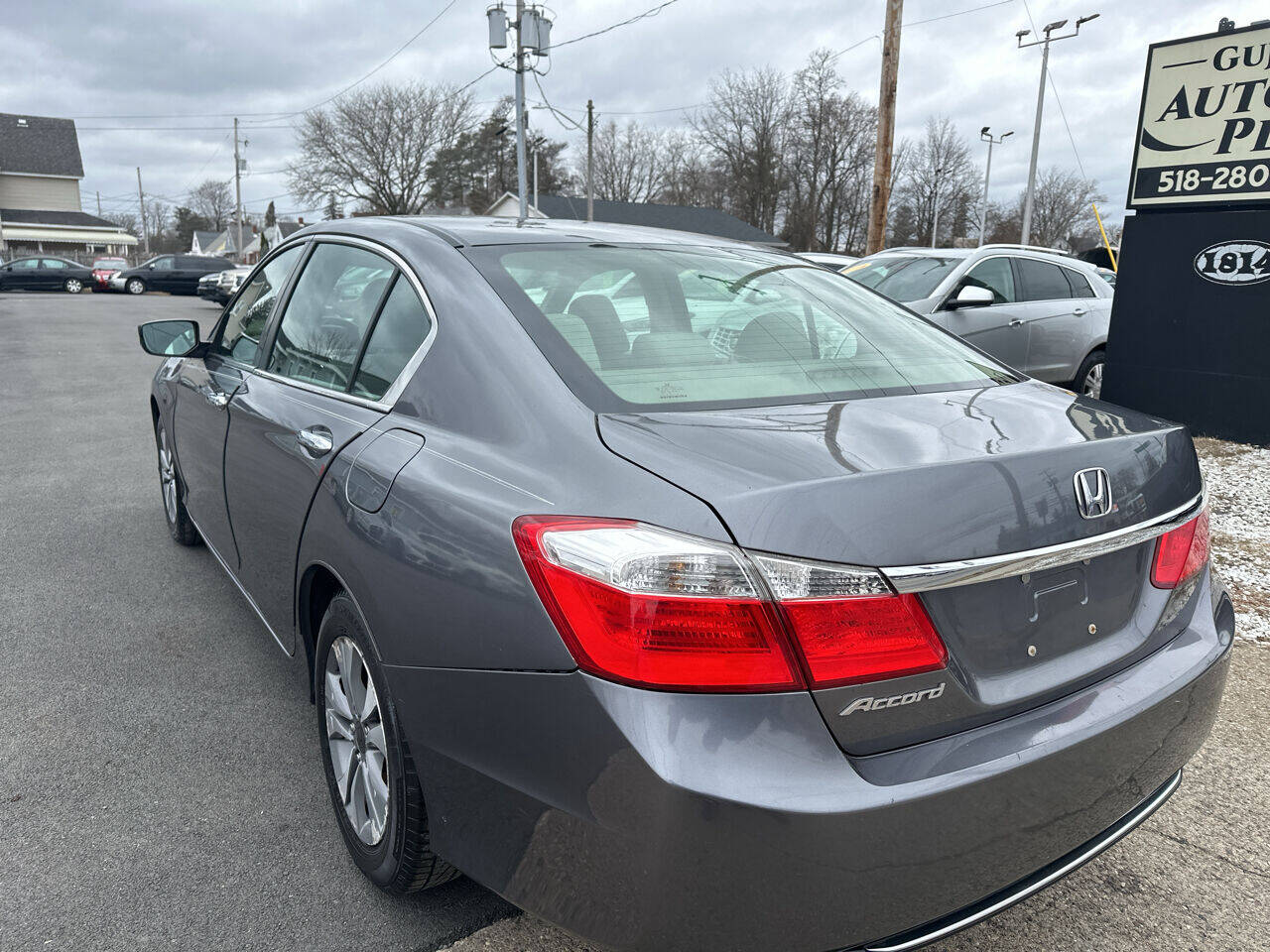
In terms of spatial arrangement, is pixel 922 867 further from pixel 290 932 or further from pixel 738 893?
pixel 290 932

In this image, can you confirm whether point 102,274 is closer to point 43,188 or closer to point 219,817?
point 43,188

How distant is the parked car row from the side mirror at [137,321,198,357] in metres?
32.9

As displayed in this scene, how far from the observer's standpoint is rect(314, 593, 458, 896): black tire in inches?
77.3

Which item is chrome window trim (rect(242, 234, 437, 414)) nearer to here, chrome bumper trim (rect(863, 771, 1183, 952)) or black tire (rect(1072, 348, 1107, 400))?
chrome bumper trim (rect(863, 771, 1183, 952))

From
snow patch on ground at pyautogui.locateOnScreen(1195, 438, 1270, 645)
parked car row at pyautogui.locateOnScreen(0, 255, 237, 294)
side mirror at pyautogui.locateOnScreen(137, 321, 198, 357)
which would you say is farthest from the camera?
parked car row at pyautogui.locateOnScreen(0, 255, 237, 294)

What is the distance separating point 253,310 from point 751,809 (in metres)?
2.91

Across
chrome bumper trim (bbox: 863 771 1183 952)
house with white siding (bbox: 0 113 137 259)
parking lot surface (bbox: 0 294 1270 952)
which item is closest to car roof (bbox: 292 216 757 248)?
parking lot surface (bbox: 0 294 1270 952)

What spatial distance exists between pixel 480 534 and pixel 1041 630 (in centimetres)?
102

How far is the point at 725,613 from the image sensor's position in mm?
1435

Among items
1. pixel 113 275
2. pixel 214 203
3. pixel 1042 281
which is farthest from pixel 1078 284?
pixel 214 203

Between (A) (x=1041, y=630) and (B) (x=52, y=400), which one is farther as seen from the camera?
(B) (x=52, y=400)

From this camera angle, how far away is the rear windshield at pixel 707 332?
2031 mm

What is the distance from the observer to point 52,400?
31.4ft

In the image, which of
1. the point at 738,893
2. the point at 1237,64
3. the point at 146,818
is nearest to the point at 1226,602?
the point at 738,893
